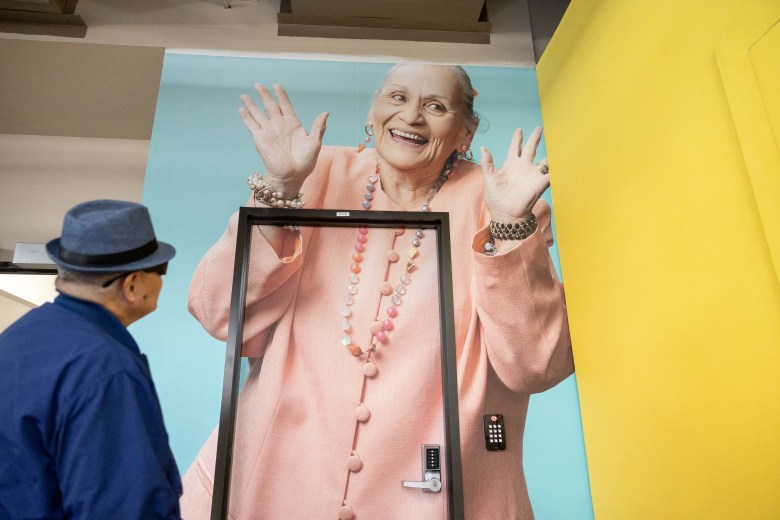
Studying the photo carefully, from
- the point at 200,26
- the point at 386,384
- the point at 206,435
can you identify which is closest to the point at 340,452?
the point at 386,384

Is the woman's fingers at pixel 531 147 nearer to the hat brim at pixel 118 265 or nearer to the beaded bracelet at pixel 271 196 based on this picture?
the beaded bracelet at pixel 271 196

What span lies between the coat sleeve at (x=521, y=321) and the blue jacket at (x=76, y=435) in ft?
5.08

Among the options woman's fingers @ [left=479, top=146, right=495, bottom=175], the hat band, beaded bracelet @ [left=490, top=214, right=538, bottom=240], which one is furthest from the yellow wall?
the hat band

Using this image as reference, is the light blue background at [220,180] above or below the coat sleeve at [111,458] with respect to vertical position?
above

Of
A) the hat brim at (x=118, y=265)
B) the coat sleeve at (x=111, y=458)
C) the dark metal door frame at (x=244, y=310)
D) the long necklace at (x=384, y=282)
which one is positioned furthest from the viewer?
the long necklace at (x=384, y=282)

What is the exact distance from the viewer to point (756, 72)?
157 centimetres

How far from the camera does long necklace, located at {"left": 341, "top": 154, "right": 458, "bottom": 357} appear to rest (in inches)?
102

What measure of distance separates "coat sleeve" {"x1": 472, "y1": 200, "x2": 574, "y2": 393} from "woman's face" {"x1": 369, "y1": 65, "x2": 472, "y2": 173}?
1.76 ft

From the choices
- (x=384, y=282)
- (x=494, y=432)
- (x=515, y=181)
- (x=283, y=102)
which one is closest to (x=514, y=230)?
(x=515, y=181)

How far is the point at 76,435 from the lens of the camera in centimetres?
130

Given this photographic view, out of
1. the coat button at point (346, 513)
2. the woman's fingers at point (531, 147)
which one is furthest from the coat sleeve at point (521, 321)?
the coat button at point (346, 513)

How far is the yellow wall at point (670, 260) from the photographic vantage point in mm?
1570

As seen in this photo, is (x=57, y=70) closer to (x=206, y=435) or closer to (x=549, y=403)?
(x=206, y=435)

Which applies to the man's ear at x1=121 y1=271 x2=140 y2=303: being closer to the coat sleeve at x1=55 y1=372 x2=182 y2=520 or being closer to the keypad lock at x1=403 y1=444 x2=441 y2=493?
the coat sleeve at x1=55 y1=372 x2=182 y2=520
